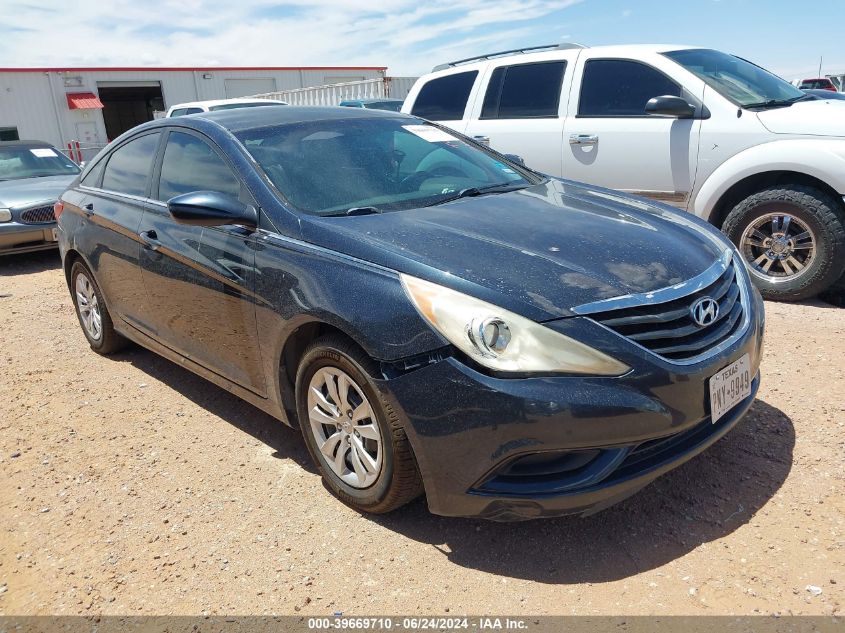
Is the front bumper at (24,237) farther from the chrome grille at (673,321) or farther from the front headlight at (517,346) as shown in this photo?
the chrome grille at (673,321)

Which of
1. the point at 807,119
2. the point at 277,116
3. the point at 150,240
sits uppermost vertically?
the point at 277,116

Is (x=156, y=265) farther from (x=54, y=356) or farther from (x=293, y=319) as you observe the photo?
(x=54, y=356)

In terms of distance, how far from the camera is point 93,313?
15.8 ft

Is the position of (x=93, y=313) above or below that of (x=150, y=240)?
below

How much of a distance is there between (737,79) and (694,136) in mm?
744

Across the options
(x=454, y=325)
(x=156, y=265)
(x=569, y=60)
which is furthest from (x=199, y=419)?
(x=569, y=60)

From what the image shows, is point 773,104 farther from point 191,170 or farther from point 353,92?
point 353,92

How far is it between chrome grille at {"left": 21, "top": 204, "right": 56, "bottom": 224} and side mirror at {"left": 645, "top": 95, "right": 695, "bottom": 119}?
694 cm

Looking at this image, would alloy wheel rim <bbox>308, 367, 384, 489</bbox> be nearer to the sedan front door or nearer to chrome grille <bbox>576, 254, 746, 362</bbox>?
the sedan front door

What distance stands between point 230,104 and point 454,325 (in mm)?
11013

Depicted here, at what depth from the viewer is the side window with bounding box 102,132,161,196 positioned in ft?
13.0

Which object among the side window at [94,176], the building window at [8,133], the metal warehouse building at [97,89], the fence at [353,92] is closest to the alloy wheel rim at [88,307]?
the side window at [94,176]

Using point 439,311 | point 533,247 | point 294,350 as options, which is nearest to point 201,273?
point 294,350

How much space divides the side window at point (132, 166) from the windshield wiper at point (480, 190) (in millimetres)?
1833
